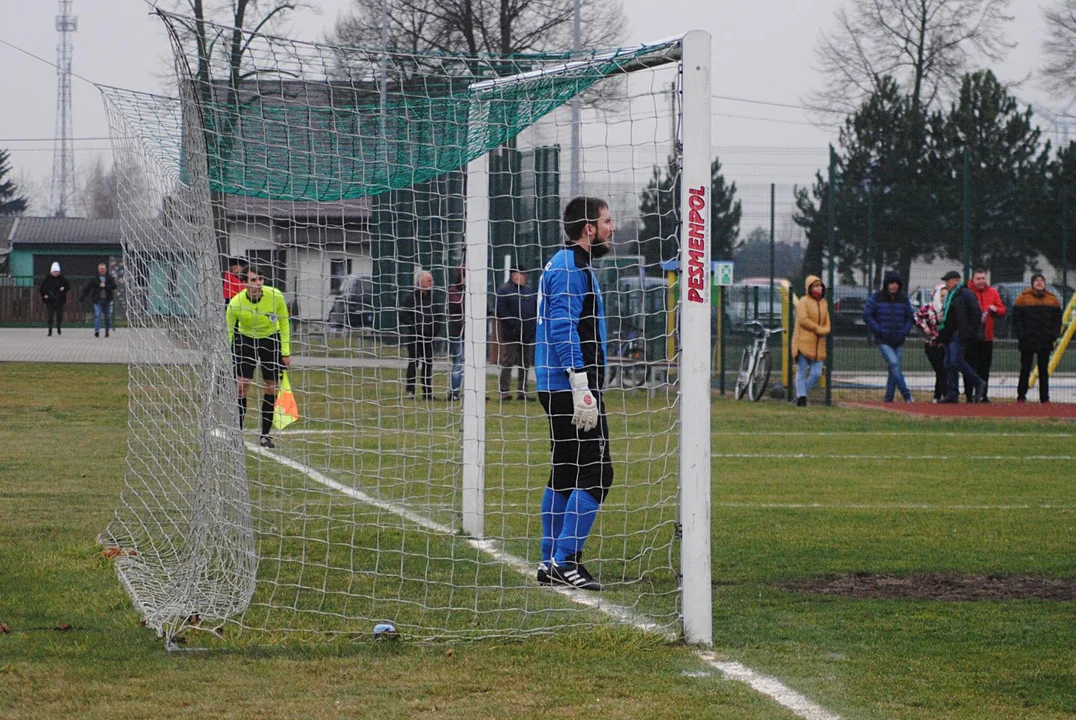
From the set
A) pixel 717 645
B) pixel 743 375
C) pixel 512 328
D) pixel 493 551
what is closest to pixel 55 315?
pixel 512 328

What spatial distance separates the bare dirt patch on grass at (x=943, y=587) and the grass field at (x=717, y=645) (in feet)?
0.29

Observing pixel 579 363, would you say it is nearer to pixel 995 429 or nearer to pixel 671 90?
pixel 671 90

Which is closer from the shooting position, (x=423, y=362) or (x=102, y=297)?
(x=423, y=362)

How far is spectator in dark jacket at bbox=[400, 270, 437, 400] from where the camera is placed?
8.66 m

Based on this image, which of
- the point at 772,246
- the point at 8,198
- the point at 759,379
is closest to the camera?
the point at 759,379

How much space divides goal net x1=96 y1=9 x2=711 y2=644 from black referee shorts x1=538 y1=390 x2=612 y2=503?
21 cm

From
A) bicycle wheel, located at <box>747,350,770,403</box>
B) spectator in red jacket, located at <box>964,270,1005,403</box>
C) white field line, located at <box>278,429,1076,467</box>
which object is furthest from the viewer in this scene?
bicycle wheel, located at <box>747,350,770,403</box>

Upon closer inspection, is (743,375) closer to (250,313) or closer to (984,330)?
(984,330)

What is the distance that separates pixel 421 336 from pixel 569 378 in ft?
7.04

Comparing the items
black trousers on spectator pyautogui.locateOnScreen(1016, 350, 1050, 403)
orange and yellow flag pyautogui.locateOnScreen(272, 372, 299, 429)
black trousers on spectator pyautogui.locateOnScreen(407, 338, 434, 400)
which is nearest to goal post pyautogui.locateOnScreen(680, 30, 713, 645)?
black trousers on spectator pyautogui.locateOnScreen(407, 338, 434, 400)

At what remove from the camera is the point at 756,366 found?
20.1 meters

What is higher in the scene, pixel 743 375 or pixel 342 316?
pixel 342 316

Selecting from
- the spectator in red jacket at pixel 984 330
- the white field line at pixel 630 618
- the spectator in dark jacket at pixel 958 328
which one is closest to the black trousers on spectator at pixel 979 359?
the spectator in red jacket at pixel 984 330

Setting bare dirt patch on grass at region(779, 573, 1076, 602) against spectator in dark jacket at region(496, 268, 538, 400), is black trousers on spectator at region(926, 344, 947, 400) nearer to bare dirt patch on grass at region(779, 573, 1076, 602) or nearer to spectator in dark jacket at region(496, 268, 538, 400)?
spectator in dark jacket at region(496, 268, 538, 400)
